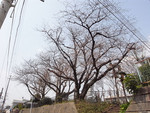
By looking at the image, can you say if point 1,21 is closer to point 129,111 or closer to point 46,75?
point 129,111

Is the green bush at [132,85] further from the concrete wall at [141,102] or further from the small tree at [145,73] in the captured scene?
the small tree at [145,73]

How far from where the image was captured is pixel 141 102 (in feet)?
15.7

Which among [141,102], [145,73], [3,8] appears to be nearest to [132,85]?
[141,102]

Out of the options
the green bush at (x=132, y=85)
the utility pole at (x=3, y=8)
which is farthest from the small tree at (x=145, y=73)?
the utility pole at (x=3, y=8)

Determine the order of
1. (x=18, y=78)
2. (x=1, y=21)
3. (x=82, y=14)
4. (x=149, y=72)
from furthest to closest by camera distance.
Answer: (x=18, y=78) → (x=82, y=14) → (x=149, y=72) → (x=1, y=21)

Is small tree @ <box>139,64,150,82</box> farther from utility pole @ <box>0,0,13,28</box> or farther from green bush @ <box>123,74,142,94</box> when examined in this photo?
utility pole @ <box>0,0,13,28</box>

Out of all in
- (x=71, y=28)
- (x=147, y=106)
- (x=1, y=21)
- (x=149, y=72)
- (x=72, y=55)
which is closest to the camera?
(x=1, y=21)

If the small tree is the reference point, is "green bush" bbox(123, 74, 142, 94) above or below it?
below

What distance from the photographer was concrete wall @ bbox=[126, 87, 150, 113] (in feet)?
15.0

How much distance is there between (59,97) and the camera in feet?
51.6

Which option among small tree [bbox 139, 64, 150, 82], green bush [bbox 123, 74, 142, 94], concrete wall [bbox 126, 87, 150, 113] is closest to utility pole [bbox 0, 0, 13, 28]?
green bush [bbox 123, 74, 142, 94]

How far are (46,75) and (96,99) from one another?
9.74 m

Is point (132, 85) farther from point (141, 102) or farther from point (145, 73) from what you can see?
point (145, 73)

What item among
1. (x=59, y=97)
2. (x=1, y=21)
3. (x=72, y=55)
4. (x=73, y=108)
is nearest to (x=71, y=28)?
(x=72, y=55)
